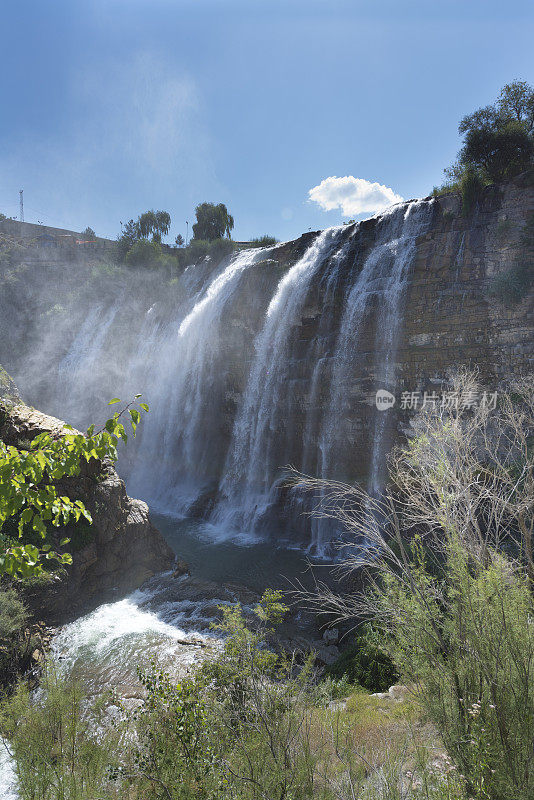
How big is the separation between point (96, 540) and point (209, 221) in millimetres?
37697

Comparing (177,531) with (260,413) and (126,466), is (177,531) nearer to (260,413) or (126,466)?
(260,413)

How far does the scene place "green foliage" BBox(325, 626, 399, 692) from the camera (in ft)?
27.1

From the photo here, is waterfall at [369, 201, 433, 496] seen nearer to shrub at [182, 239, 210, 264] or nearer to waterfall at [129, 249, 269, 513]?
waterfall at [129, 249, 269, 513]

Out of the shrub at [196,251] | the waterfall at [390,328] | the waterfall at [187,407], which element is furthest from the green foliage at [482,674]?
the shrub at [196,251]

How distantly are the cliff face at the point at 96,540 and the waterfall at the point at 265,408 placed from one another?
6943mm

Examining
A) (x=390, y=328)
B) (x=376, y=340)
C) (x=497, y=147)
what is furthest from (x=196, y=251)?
(x=497, y=147)

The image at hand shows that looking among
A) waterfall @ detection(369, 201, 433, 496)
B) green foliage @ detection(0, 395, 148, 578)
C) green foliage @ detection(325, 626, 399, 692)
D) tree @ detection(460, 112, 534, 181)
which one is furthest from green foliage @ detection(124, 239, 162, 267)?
green foliage @ detection(0, 395, 148, 578)

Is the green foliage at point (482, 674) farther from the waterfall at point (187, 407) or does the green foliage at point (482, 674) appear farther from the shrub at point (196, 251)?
the shrub at point (196, 251)

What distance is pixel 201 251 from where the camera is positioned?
3709 centimetres

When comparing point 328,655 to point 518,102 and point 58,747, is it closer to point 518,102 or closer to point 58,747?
point 58,747

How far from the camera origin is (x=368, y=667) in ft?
28.4

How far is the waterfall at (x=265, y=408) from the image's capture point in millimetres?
21406

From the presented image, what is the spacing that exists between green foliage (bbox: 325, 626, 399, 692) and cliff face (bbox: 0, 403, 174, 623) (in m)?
7.42

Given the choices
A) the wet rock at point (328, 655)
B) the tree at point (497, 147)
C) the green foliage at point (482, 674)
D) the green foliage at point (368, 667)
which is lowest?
the wet rock at point (328, 655)
